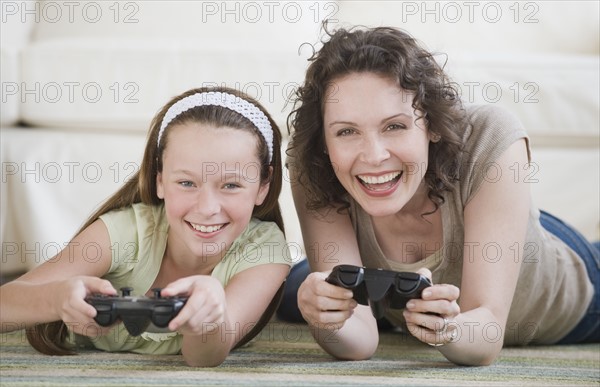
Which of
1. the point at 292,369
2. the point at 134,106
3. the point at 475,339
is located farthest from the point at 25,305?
the point at 134,106

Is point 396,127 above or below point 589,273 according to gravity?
above

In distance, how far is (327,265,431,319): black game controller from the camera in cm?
100

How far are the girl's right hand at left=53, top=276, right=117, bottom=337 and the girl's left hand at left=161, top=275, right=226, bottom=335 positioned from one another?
0.07 meters

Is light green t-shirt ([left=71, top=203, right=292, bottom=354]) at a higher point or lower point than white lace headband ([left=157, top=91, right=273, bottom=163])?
lower

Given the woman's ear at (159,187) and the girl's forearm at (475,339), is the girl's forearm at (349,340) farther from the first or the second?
the woman's ear at (159,187)

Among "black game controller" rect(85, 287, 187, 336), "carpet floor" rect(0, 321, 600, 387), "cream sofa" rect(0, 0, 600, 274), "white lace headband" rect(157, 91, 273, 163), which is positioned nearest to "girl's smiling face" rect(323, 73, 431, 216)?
"white lace headband" rect(157, 91, 273, 163)

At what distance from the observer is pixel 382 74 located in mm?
1180

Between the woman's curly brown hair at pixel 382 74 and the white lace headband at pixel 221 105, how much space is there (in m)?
0.05

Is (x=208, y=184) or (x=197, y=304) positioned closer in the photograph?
(x=197, y=304)

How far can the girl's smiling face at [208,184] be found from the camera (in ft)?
3.92

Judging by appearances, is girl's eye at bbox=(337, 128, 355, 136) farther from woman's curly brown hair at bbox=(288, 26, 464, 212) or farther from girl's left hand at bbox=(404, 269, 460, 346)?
girl's left hand at bbox=(404, 269, 460, 346)

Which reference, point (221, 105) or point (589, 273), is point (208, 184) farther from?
point (589, 273)

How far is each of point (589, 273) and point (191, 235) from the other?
0.67 meters

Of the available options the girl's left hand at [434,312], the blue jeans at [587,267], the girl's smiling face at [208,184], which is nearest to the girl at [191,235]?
the girl's smiling face at [208,184]
